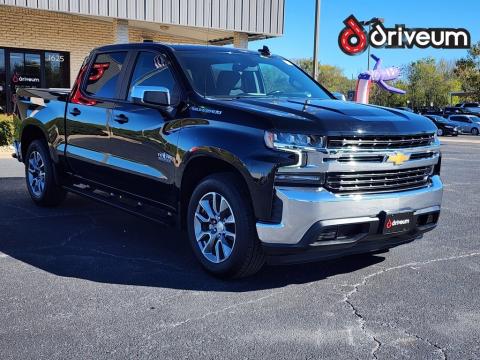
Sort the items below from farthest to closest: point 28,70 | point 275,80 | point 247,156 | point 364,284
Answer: point 28,70
point 275,80
point 364,284
point 247,156

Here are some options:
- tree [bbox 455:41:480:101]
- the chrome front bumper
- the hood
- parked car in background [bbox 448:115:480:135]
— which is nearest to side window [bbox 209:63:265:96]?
the hood

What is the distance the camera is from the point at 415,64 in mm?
83688

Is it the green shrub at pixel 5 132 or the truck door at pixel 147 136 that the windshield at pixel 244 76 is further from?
the green shrub at pixel 5 132

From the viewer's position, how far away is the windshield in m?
5.13

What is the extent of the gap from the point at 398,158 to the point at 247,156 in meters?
1.18

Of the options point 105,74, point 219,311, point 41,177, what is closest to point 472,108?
point 41,177

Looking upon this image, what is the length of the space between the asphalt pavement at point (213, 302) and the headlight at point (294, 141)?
1.13m

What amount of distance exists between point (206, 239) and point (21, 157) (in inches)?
156

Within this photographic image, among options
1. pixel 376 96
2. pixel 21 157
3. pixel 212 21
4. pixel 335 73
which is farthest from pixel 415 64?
pixel 21 157

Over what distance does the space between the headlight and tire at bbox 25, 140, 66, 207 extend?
12.0ft

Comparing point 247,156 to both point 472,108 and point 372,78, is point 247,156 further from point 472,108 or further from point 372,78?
point 472,108

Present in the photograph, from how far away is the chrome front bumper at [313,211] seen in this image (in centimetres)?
399

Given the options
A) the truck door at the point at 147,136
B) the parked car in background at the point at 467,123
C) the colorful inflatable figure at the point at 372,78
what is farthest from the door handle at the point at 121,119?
the parked car in background at the point at 467,123

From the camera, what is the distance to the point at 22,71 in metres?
17.8
